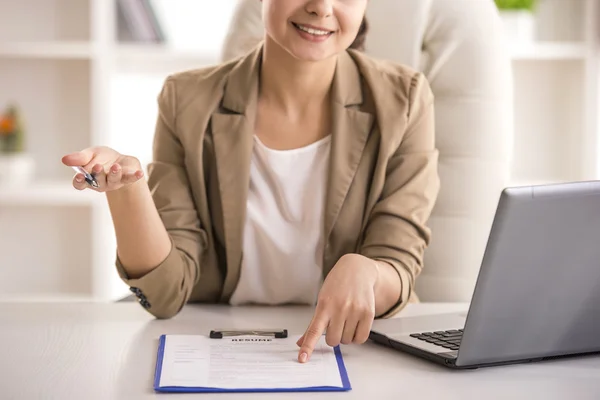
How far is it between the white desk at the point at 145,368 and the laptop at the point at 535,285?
0.07 feet

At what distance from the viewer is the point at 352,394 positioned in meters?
0.88

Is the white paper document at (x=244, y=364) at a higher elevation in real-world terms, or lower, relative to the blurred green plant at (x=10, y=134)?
lower

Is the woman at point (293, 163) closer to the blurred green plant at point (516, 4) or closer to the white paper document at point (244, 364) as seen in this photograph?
the white paper document at point (244, 364)

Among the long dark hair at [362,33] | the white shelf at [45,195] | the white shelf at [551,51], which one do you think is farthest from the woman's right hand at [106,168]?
the white shelf at [551,51]

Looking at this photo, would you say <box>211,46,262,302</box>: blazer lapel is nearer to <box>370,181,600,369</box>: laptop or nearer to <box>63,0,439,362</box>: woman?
<box>63,0,439,362</box>: woman

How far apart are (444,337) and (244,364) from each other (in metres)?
0.27

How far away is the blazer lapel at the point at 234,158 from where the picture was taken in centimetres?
143

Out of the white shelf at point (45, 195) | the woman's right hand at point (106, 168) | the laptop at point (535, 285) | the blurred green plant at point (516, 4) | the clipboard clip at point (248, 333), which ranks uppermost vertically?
the blurred green plant at point (516, 4)

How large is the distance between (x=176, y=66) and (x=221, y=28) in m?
0.22

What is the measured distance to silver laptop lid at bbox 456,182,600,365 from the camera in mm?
856

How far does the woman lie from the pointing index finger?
0.92 ft

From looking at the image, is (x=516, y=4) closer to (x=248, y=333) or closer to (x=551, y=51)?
(x=551, y=51)

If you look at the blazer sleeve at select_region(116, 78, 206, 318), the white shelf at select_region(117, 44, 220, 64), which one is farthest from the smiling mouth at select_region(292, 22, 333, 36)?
the white shelf at select_region(117, 44, 220, 64)

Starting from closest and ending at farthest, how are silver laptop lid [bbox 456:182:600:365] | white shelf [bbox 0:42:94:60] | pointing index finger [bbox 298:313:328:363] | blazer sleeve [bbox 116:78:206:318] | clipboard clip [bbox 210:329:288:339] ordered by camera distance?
silver laptop lid [bbox 456:182:600:365] < pointing index finger [bbox 298:313:328:363] < clipboard clip [bbox 210:329:288:339] < blazer sleeve [bbox 116:78:206:318] < white shelf [bbox 0:42:94:60]
